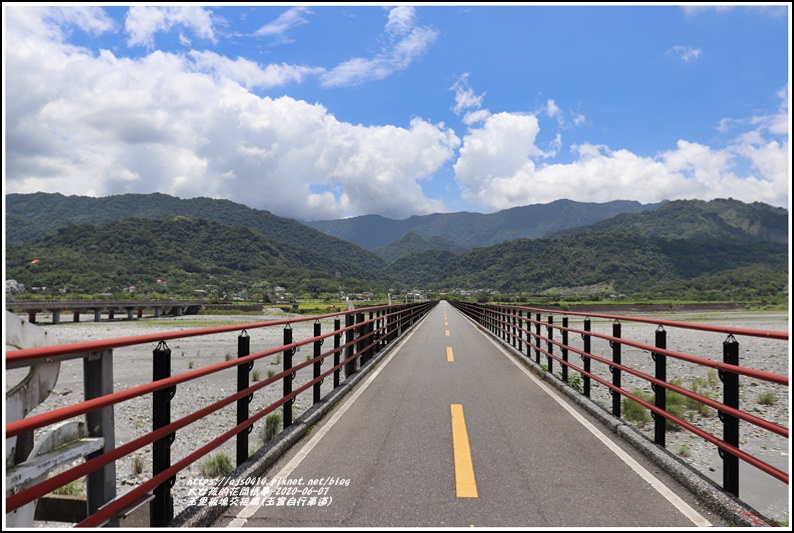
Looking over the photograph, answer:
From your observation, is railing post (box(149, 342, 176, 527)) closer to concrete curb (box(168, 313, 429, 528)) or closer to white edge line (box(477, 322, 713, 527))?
concrete curb (box(168, 313, 429, 528))

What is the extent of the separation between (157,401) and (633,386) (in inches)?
492

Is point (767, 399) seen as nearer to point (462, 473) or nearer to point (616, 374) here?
point (616, 374)

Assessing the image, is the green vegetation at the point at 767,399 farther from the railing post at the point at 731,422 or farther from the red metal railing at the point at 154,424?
the red metal railing at the point at 154,424

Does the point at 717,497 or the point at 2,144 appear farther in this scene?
the point at 717,497

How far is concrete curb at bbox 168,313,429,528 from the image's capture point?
135 inches

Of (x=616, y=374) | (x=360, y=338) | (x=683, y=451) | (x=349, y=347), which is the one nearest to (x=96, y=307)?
(x=360, y=338)

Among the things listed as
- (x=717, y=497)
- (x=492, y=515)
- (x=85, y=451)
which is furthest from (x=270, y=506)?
(x=717, y=497)

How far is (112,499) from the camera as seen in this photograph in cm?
294

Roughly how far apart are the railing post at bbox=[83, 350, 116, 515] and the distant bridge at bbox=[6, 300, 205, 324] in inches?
1955

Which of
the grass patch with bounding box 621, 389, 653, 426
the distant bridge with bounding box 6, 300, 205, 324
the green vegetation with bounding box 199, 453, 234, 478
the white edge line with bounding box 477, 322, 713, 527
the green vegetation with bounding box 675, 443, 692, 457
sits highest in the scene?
the white edge line with bounding box 477, 322, 713, 527

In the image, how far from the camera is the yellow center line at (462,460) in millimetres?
4059

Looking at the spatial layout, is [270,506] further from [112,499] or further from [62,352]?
[62,352]

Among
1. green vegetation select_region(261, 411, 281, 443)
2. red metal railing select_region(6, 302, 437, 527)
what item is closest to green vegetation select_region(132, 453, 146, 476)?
green vegetation select_region(261, 411, 281, 443)

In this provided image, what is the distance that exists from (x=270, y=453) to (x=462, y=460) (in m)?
2.02
